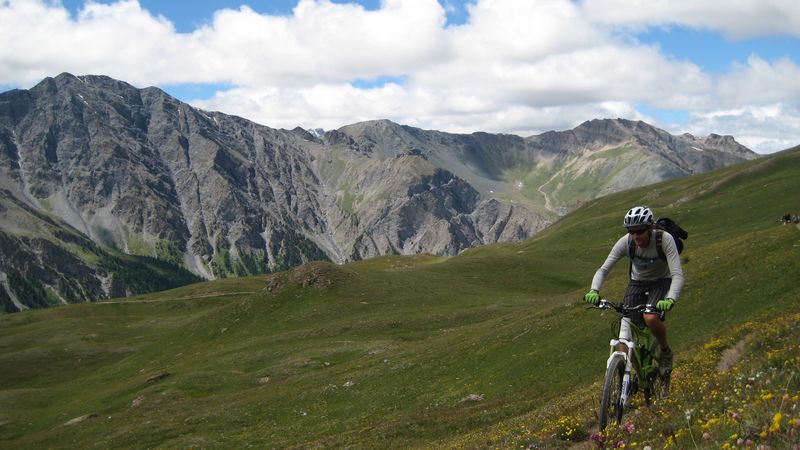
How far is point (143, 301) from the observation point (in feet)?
600

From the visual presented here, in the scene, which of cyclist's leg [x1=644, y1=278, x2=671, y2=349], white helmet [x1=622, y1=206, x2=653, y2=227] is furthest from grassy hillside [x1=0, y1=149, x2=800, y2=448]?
white helmet [x1=622, y1=206, x2=653, y2=227]

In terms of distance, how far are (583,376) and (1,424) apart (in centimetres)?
6983

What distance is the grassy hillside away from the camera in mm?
30812

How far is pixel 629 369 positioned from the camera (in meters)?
14.4

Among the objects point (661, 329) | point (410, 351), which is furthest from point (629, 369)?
point (410, 351)

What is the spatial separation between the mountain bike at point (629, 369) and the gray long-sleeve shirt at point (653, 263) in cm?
88

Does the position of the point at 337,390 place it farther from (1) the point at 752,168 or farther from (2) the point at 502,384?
(1) the point at 752,168

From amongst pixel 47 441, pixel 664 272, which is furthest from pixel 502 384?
pixel 47 441

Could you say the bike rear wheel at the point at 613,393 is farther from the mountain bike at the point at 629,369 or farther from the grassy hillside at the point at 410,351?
the grassy hillside at the point at 410,351

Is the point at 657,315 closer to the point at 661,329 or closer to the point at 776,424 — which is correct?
the point at 661,329

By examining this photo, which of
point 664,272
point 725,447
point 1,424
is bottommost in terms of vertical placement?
point 1,424

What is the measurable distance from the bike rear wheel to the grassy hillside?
1.26m

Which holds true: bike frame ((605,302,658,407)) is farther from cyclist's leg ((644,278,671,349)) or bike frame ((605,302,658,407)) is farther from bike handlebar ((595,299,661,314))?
cyclist's leg ((644,278,671,349))

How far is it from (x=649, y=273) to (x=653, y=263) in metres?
0.31
